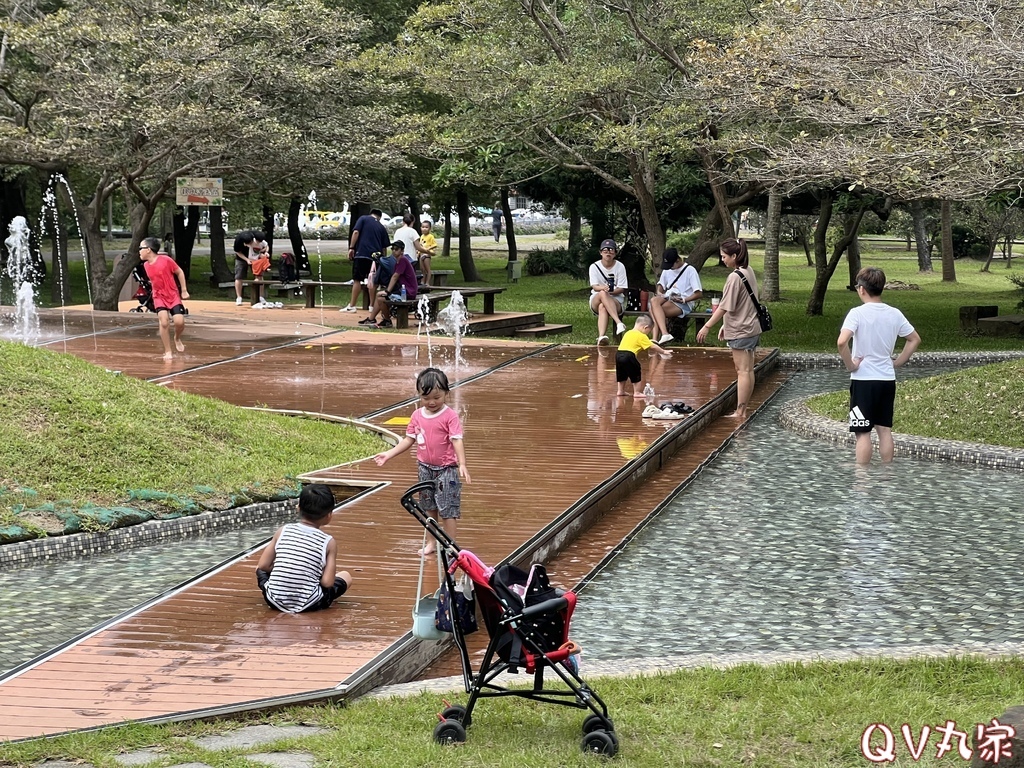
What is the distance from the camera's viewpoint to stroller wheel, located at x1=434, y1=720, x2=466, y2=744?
5035 millimetres

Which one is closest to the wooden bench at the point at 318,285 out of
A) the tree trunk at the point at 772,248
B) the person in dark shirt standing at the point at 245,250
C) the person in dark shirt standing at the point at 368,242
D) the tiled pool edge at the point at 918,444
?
the person in dark shirt standing at the point at 368,242

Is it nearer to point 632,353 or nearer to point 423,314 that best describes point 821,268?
point 423,314

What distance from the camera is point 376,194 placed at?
27047mm

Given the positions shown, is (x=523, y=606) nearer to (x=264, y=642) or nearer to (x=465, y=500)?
(x=264, y=642)

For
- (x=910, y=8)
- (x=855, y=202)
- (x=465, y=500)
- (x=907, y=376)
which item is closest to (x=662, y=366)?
(x=907, y=376)

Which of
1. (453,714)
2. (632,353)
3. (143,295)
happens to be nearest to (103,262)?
(143,295)

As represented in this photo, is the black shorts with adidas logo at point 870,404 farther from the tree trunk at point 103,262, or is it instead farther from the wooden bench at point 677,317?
the tree trunk at point 103,262

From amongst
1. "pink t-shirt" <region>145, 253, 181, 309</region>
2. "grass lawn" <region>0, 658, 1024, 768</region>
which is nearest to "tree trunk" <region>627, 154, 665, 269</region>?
"pink t-shirt" <region>145, 253, 181, 309</region>

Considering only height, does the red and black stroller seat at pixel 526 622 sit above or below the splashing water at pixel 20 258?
below

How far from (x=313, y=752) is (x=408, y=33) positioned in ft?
65.9

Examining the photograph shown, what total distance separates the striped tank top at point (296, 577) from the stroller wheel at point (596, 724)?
7.21ft

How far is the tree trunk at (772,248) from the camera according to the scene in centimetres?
2695

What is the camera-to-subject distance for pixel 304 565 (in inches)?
267

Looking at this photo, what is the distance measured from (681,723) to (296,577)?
2357 millimetres
